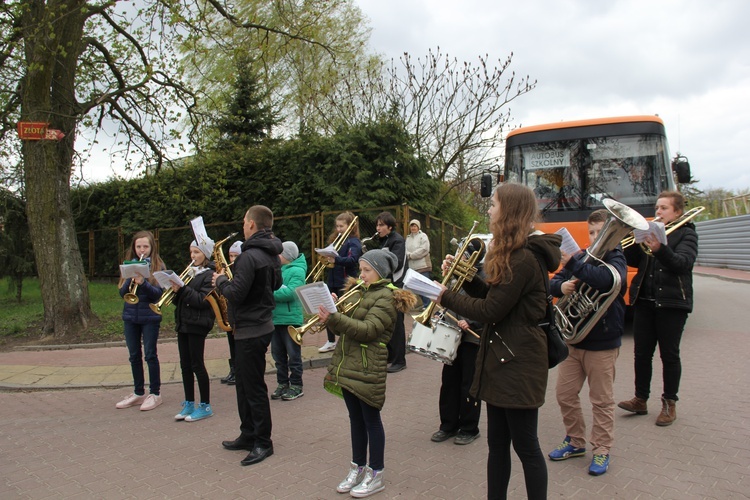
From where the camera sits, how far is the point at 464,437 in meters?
4.55

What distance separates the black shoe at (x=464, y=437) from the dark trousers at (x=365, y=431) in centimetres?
105

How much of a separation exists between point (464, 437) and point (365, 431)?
1.16 m

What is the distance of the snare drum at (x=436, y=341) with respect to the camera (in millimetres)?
4027

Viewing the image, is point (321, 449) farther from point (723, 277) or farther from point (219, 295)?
point (723, 277)

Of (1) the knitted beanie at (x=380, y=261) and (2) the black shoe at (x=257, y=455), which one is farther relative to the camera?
(2) the black shoe at (x=257, y=455)

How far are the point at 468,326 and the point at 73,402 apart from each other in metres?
4.74

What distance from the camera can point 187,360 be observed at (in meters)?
5.28

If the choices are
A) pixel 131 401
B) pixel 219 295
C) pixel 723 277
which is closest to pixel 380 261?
pixel 219 295

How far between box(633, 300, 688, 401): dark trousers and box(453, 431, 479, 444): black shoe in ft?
5.36

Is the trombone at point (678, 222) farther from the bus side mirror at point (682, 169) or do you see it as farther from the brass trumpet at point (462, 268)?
the bus side mirror at point (682, 169)

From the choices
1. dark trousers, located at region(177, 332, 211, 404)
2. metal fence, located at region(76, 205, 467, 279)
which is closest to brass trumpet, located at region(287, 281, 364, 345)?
dark trousers, located at region(177, 332, 211, 404)

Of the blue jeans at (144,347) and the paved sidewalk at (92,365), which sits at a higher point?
the blue jeans at (144,347)

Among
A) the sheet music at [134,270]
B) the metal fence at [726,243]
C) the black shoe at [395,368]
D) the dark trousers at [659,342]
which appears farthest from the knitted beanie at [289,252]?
the metal fence at [726,243]

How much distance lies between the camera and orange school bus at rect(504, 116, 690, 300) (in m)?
8.69
